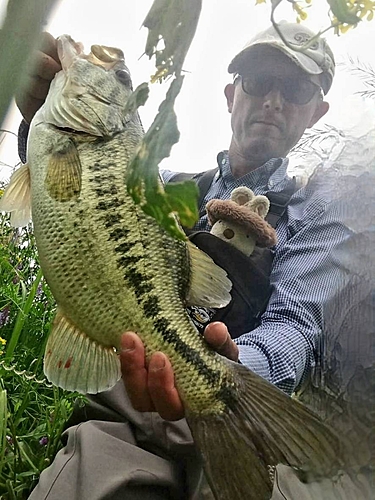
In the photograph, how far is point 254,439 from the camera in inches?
29.5

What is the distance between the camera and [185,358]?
0.79 meters

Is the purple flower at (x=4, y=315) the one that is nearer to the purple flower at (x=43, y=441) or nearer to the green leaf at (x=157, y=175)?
the purple flower at (x=43, y=441)

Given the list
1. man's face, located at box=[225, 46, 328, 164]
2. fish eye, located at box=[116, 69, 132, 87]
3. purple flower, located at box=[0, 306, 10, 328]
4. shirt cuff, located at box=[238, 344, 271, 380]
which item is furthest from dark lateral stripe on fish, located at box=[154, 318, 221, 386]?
A: purple flower, located at box=[0, 306, 10, 328]

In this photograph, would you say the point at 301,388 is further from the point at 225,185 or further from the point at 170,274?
the point at 225,185

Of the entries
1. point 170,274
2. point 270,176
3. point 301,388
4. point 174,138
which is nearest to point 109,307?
point 170,274

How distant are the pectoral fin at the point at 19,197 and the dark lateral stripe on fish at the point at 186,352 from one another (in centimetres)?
25

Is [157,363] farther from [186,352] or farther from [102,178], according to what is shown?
[102,178]

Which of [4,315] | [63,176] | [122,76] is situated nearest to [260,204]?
[122,76]

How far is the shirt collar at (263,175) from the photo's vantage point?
4.35 feet

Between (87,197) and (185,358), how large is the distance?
0.79 feet

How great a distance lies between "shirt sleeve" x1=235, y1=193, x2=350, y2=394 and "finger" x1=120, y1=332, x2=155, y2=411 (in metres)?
0.24

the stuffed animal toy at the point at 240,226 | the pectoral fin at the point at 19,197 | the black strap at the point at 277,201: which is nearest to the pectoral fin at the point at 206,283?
the pectoral fin at the point at 19,197

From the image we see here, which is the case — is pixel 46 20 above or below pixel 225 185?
above

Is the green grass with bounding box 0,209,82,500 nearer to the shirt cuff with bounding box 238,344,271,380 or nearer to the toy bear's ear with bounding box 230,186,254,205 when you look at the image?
the shirt cuff with bounding box 238,344,271,380
